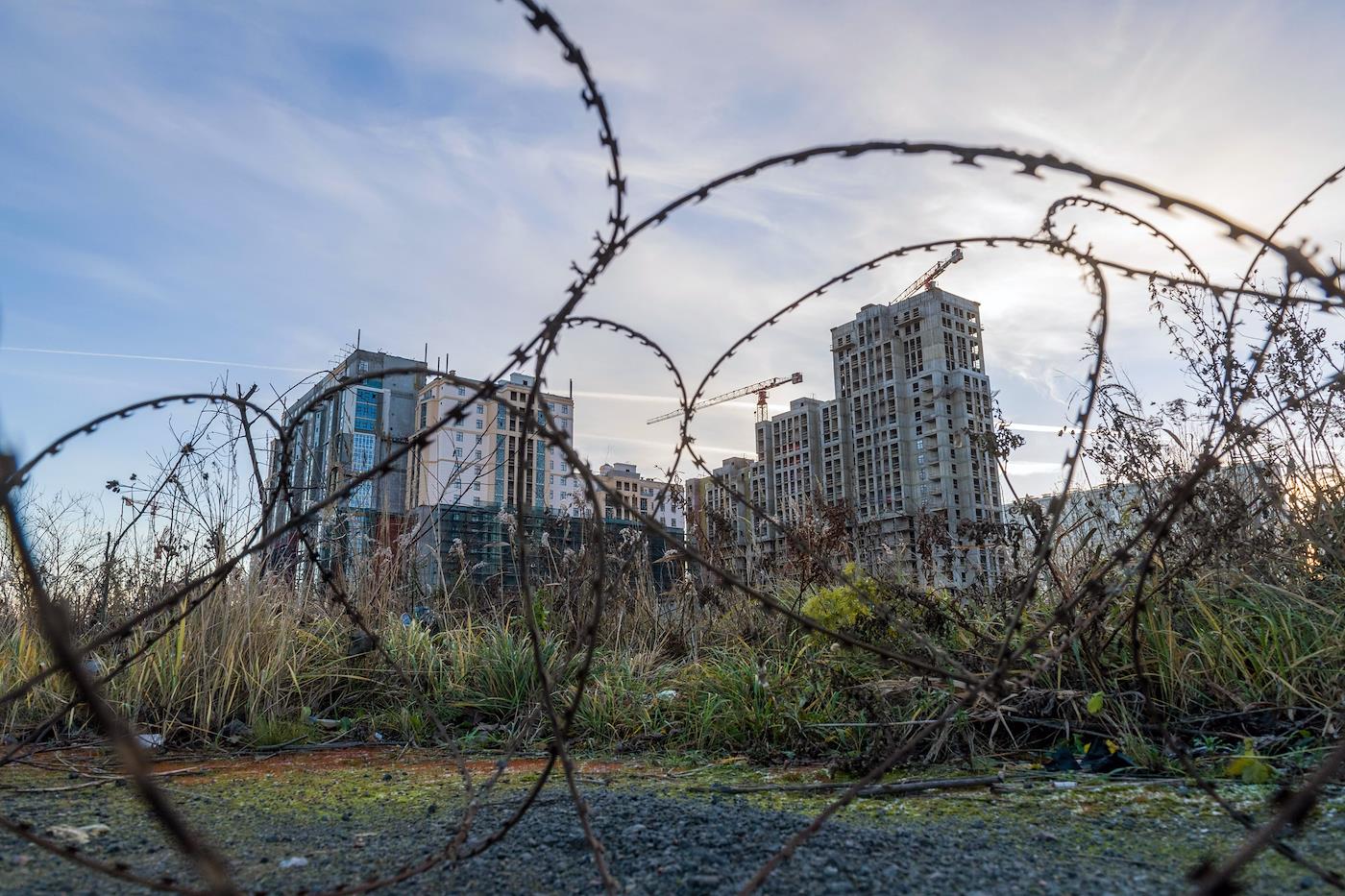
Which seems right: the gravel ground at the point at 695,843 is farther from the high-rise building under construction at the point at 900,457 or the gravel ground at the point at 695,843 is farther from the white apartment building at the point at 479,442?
the high-rise building under construction at the point at 900,457

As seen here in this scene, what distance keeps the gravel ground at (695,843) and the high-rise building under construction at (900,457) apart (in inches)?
58.3

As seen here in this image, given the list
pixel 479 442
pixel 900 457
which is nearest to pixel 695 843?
pixel 479 442

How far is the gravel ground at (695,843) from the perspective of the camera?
191cm

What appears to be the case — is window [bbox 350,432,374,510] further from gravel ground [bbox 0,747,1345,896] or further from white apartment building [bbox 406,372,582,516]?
gravel ground [bbox 0,747,1345,896]

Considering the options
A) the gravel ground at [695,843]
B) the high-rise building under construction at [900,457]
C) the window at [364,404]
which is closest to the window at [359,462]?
the window at [364,404]

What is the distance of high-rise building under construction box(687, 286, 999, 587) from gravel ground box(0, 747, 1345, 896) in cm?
148

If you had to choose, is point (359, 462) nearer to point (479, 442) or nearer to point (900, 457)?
point (479, 442)

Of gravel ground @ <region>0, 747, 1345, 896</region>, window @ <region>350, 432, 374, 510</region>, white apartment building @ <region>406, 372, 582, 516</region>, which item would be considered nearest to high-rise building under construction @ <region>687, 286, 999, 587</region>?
white apartment building @ <region>406, 372, 582, 516</region>

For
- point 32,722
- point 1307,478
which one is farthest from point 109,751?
point 1307,478

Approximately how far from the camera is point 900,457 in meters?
52.4

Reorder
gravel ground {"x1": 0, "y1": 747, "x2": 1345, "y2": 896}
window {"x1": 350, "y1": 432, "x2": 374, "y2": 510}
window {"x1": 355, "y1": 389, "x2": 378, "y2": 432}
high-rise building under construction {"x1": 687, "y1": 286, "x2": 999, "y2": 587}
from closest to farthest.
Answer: gravel ground {"x1": 0, "y1": 747, "x2": 1345, "y2": 896}
window {"x1": 350, "y1": 432, "x2": 374, "y2": 510}
high-rise building under construction {"x1": 687, "y1": 286, "x2": 999, "y2": 587}
window {"x1": 355, "y1": 389, "x2": 378, "y2": 432}

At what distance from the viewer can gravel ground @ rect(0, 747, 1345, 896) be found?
191cm

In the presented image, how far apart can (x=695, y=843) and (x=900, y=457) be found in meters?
52.3

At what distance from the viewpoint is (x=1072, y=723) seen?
11.0 feet
